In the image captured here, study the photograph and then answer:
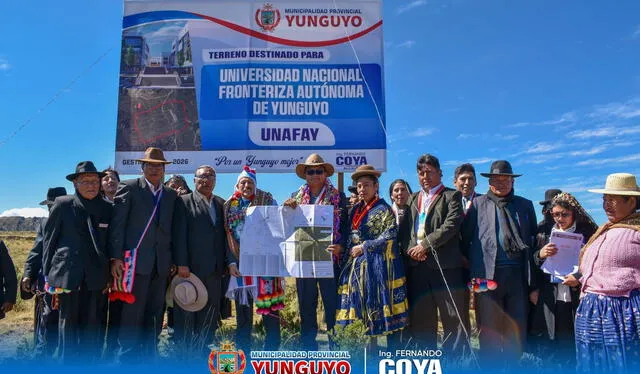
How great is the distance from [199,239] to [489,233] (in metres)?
2.97

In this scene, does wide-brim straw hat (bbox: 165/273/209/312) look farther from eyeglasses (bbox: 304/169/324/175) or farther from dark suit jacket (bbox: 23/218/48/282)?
eyeglasses (bbox: 304/169/324/175)

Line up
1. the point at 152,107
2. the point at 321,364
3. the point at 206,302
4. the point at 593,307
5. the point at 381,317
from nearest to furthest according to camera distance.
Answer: the point at 593,307 < the point at 321,364 < the point at 381,317 < the point at 206,302 < the point at 152,107

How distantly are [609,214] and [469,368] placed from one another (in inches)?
73.1

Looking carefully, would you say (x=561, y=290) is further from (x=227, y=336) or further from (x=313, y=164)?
(x=227, y=336)

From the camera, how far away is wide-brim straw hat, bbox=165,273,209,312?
14.5ft

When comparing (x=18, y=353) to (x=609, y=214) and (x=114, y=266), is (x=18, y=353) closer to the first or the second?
(x=114, y=266)

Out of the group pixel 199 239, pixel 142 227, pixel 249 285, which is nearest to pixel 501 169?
pixel 249 285

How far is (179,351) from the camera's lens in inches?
172

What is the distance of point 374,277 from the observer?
167 inches

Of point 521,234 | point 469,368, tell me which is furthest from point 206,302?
point 521,234

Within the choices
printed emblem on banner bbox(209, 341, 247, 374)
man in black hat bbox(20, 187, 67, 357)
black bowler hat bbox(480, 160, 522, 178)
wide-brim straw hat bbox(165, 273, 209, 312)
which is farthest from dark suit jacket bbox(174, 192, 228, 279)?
black bowler hat bbox(480, 160, 522, 178)

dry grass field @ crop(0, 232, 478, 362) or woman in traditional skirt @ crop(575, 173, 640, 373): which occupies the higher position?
woman in traditional skirt @ crop(575, 173, 640, 373)

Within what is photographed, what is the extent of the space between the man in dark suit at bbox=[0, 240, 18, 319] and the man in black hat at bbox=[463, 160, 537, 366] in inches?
184

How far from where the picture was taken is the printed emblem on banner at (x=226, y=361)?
12.3 ft
